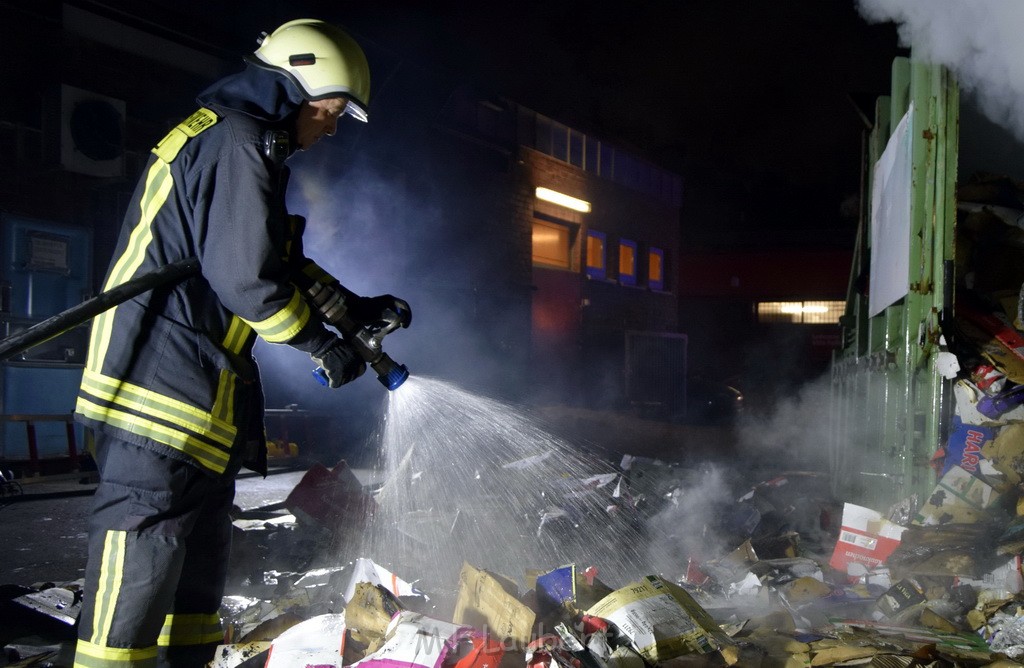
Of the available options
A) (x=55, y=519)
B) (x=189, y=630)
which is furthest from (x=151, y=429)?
(x=55, y=519)

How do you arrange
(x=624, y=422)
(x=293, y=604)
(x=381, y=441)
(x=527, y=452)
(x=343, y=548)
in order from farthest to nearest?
1. (x=624, y=422)
2. (x=381, y=441)
3. (x=527, y=452)
4. (x=343, y=548)
5. (x=293, y=604)

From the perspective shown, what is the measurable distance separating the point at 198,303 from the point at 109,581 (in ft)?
2.48

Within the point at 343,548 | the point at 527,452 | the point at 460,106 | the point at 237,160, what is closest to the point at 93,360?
the point at 237,160

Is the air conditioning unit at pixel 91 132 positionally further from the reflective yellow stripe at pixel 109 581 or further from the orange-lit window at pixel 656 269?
the orange-lit window at pixel 656 269

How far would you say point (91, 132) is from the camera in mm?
7844

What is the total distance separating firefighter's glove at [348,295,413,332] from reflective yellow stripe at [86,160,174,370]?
2.17ft

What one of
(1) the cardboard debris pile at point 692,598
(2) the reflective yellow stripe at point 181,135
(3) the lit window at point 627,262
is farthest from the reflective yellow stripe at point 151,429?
(3) the lit window at point 627,262

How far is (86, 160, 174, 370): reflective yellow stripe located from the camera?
190 cm

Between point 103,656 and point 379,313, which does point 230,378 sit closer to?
point 379,313

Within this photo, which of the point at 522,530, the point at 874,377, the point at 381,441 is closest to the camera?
the point at 874,377

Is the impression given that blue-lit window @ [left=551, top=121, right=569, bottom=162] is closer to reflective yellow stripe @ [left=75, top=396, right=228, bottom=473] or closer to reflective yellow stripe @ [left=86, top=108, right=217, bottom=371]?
reflective yellow stripe @ [left=86, top=108, right=217, bottom=371]

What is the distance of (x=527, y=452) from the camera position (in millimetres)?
7371

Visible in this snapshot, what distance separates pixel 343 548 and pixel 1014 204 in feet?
15.2

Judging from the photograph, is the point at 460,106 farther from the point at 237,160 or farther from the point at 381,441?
the point at 237,160
